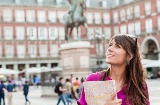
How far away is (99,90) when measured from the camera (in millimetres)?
2547

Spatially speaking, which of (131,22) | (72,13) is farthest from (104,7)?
(72,13)

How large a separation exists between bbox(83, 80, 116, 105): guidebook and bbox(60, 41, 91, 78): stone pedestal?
804 inches

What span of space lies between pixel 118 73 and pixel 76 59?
20.8 meters

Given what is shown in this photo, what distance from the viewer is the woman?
105 inches

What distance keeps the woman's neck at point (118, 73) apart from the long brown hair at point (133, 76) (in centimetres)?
3

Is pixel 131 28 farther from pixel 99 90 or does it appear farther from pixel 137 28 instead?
pixel 99 90

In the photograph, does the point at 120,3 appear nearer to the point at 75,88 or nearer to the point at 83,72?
the point at 83,72

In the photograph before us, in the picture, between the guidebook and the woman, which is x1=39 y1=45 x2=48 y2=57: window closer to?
the woman

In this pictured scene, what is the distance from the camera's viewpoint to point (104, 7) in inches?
2800

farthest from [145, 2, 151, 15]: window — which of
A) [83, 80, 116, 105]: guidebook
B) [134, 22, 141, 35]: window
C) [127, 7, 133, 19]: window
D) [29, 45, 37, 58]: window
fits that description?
[83, 80, 116, 105]: guidebook

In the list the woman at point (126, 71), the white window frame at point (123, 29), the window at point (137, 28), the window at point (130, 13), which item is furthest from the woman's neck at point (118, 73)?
the white window frame at point (123, 29)

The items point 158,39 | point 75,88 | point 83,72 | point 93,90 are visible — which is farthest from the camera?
point 158,39

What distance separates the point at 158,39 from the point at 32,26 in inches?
820

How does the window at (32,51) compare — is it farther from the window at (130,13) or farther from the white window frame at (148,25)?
the white window frame at (148,25)
